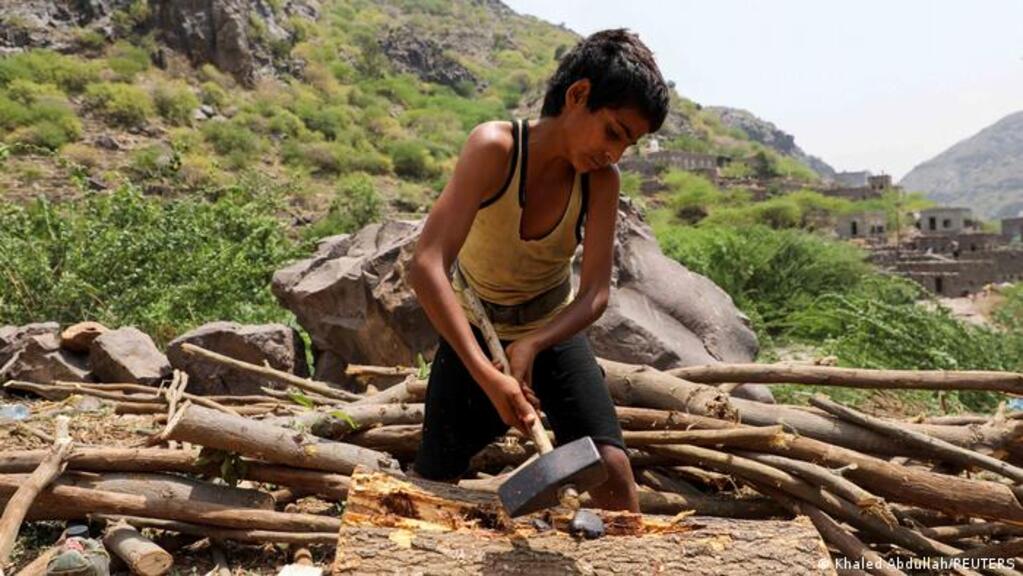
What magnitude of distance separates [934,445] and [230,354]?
4.50 meters

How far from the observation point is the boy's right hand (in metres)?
1.91

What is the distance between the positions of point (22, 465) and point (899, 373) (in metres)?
3.18

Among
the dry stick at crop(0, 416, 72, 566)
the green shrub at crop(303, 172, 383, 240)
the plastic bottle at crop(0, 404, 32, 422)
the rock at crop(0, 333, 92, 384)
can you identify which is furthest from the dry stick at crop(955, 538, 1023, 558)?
the green shrub at crop(303, 172, 383, 240)

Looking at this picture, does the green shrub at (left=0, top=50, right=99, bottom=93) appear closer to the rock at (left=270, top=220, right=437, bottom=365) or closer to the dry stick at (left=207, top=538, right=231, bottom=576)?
the rock at (left=270, top=220, right=437, bottom=365)

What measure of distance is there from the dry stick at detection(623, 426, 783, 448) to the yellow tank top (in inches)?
24.9

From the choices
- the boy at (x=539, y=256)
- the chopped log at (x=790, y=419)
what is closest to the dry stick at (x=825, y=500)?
the chopped log at (x=790, y=419)

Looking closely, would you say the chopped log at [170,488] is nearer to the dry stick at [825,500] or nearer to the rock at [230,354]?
the dry stick at [825,500]

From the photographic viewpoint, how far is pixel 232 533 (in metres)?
2.58

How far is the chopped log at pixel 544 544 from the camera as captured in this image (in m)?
1.76

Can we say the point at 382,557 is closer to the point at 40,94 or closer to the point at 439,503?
the point at 439,503

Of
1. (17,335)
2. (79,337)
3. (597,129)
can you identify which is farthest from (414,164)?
(597,129)

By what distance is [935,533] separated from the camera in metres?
2.64

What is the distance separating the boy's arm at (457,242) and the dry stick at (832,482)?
109cm

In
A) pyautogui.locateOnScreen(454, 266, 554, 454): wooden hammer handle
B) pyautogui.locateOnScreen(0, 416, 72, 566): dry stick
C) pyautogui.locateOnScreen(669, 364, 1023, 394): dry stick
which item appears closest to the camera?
pyautogui.locateOnScreen(454, 266, 554, 454): wooden hammer handle
